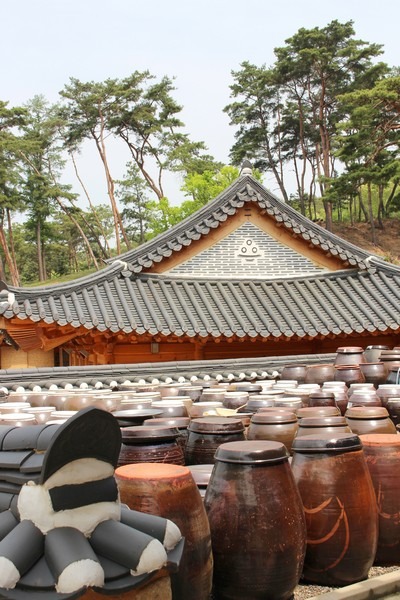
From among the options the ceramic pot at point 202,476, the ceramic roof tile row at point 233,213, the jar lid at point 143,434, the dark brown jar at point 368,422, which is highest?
the ceramic roof tile row at point 233,213

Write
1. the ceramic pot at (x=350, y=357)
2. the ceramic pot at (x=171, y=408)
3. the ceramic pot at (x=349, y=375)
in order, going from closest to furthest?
the ceramic pot at (x=171, y=408), the ceramic pot at (x=349, y=375), the ceramic pot at (x=350, y=357)

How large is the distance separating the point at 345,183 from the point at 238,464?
2666cm

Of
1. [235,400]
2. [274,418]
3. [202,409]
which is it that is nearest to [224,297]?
[235,400]

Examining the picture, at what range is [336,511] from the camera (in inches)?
105

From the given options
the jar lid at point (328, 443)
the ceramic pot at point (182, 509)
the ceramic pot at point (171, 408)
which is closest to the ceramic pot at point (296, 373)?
the ceramic pot at point (171, 408)

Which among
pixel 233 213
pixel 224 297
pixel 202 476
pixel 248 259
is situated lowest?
pixel 202 476

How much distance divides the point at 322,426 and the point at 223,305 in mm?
8674

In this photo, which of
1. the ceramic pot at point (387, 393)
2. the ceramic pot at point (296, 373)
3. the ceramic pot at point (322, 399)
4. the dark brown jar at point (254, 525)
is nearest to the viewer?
the dark brown jar at point (254, 525)

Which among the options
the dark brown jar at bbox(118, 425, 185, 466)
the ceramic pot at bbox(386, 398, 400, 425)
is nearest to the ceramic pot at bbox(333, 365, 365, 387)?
the ceramic pot at bbox(386, 398, 400, 425)

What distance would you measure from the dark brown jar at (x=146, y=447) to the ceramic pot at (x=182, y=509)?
13.6 inches

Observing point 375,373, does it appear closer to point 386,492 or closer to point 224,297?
point 386,492

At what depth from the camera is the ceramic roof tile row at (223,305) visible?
405 inches

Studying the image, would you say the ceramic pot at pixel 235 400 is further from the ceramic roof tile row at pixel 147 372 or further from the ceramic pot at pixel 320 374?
the ceramic roof tile row at pixel 147 372

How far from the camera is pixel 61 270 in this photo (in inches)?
1976
